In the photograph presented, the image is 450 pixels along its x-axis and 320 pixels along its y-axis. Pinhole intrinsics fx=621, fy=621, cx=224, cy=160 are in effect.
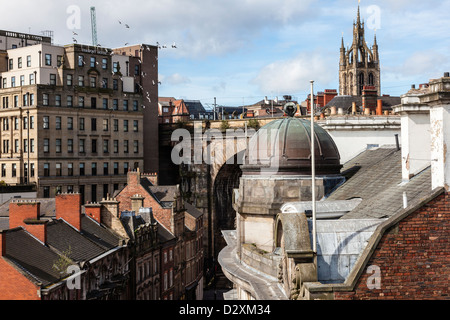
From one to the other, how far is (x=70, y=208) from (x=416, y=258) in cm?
2835

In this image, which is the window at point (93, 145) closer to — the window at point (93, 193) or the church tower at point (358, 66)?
the window at point (93, 193)

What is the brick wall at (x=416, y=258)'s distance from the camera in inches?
515

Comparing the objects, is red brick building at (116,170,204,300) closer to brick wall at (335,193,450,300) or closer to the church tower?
brick wall at (335,193,450,300)

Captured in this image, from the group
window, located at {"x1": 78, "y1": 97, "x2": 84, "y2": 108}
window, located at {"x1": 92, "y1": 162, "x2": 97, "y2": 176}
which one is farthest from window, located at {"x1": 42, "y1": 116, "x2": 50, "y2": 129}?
window, located at {"x1": 92, "y1": 162, "x2": 97, "y2": 176}

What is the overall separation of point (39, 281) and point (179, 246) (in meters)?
30.5

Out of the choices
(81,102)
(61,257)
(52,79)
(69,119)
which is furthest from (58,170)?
(61,257)

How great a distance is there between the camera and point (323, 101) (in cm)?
9500

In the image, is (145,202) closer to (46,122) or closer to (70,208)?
(70,208)

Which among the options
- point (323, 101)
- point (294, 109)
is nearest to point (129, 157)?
point (323, 101)

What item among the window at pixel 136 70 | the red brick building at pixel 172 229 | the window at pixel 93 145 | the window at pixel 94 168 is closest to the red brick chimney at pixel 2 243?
the red brick building at pixel 172 229

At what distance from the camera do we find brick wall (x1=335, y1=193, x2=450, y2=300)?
1307cm
